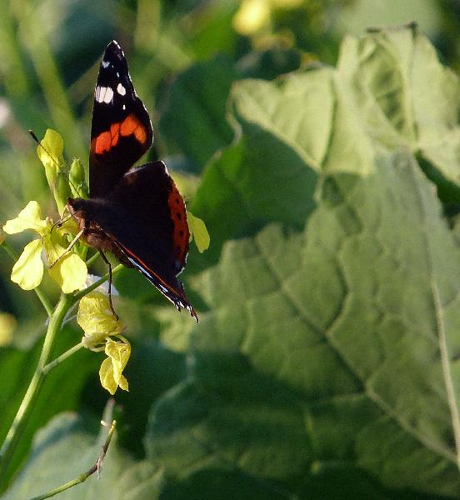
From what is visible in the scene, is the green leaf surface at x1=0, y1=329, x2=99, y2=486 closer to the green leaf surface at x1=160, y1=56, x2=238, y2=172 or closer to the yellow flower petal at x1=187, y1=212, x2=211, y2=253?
the yellow flower petal at x1=187, y1=212, x2=211, y2=253

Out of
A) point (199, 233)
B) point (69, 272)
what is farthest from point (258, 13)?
point (69, 272)

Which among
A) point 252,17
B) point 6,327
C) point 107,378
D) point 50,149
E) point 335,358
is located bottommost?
point 6,327

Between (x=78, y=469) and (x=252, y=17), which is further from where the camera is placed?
(x=252, y=17)

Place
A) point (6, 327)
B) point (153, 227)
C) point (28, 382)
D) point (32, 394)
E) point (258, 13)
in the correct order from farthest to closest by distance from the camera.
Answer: point (258, 13) → point (6, 327) → point (28, 382) → point (153, 227) → point (32, 394)

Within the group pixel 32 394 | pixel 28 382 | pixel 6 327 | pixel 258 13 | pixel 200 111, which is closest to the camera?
pixel 32 394

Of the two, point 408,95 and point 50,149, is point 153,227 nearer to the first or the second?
point 50,149

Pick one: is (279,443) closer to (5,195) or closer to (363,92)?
(363,92)
